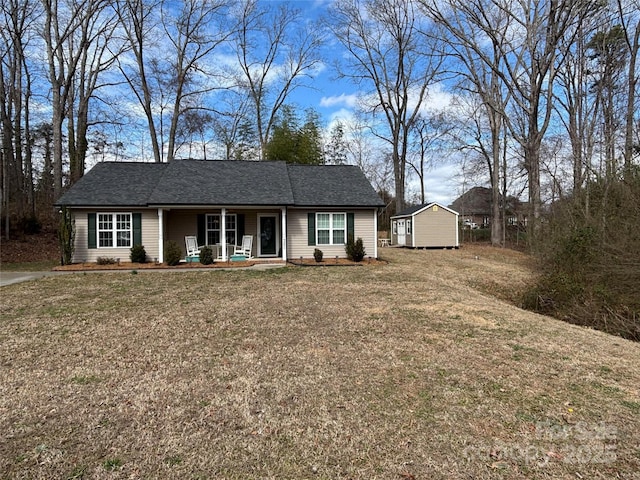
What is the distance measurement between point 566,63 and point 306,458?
975 inches

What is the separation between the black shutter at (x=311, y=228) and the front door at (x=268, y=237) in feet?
4.56

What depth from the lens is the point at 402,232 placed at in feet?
80.1

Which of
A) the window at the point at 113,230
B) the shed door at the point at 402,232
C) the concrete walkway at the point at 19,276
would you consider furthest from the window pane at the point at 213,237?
the shed door at the point at 402,232

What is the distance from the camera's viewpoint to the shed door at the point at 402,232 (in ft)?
78.6

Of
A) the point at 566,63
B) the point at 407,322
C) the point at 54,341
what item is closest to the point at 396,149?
the point at 566,63

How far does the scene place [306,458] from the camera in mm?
2557

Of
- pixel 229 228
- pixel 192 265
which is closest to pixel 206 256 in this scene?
pixel 192 265

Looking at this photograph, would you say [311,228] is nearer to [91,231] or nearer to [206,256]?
[206,256]

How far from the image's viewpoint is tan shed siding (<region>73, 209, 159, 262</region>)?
13.8 meters

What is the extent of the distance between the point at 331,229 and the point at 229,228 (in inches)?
160

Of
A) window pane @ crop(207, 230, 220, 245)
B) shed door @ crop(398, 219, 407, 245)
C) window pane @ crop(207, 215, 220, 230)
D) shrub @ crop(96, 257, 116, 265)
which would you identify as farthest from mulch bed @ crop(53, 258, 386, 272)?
shed door @ crop(398, 219, 407, 245)

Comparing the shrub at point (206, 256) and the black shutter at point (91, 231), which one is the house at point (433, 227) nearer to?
the shrub at point (206, 256)

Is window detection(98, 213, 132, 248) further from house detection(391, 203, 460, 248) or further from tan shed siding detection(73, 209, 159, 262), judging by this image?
house detection(391, 203, 460, 248)

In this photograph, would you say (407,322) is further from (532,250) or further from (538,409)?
(532,250)
